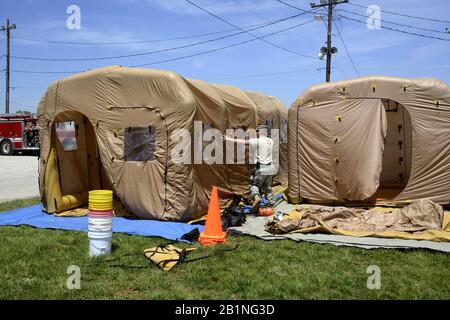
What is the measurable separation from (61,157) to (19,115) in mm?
19036

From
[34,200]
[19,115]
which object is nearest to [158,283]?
[34,200]

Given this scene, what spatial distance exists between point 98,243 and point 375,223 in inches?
187

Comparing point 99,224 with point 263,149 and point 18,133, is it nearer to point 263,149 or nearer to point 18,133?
point 263,149

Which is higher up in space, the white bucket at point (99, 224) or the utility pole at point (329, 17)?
the utility pole at point (329, 17)

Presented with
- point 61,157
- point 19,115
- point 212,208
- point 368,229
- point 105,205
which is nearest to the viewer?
point 105,205

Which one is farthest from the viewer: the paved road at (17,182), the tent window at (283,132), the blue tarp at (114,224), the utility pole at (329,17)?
the utility pole at (329,17)

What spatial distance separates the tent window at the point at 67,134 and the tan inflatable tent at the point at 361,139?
4.97 metres

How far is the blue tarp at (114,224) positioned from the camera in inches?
288

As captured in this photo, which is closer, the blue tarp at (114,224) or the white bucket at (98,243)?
the white bucket at (98,243)

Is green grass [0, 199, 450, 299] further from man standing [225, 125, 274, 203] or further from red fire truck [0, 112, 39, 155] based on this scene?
red fire truck [0, 112, 39, 155]

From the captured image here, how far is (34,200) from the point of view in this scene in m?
10.5

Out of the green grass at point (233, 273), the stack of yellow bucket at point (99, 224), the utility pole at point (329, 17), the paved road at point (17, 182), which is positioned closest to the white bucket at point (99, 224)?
the stack of yellow bucket at point (99, 224)

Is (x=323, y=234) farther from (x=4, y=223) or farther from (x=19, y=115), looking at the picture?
(x=19, y=115)

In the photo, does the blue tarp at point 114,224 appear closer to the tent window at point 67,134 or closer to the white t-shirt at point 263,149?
the tent window at point 67,134
